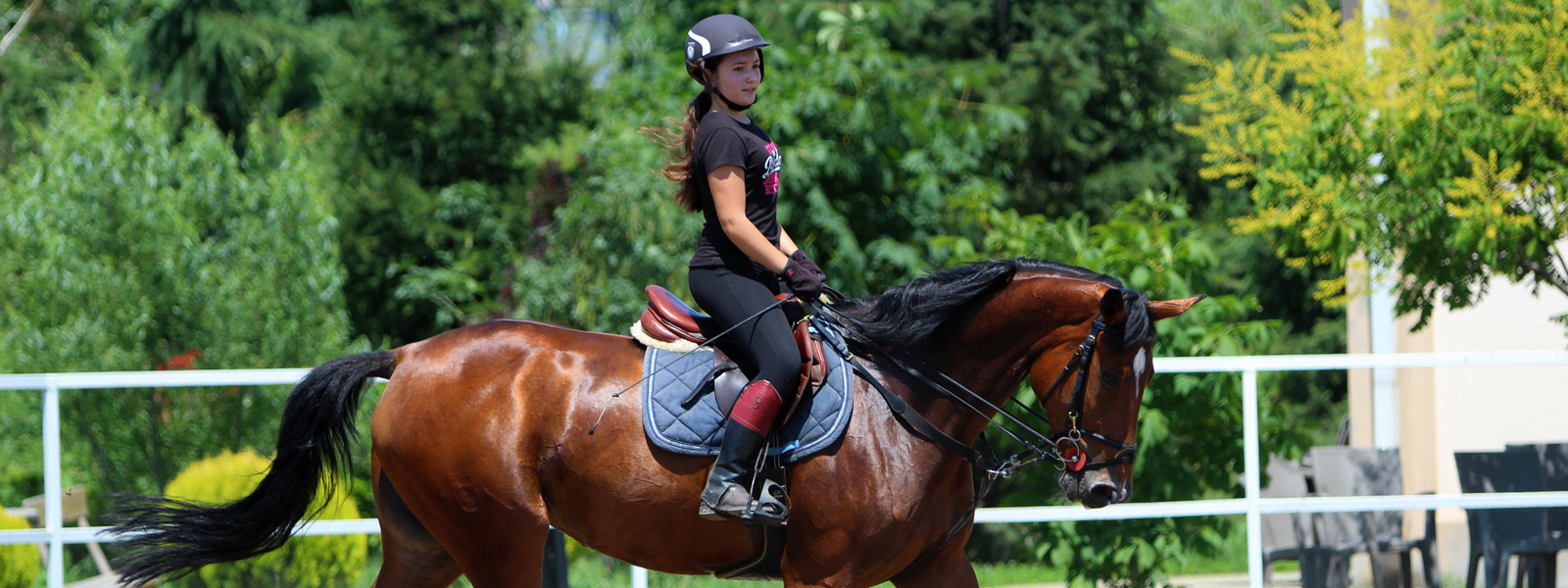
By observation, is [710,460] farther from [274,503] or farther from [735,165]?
[274,503]

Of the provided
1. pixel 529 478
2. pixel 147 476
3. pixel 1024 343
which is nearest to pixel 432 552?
pixel 529 478

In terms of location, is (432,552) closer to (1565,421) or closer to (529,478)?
(529,478)

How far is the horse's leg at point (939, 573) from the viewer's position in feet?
12.1

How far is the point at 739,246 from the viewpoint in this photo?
345 cm

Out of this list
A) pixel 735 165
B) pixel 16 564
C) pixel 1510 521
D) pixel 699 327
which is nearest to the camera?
pixel 735 165

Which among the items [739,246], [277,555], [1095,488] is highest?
[739,246]

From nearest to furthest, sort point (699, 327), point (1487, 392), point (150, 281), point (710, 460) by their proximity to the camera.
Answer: point (710, 460) → point (699, 327) → point (1487, 392) → point (150, 281)

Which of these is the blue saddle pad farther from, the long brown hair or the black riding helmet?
the black riding helmet

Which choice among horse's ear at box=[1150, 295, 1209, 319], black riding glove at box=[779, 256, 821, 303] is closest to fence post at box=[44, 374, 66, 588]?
black riding glove at box=[779, 256, 821, 303]

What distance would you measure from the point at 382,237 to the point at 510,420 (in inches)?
492

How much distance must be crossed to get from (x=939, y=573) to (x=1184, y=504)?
187 cm

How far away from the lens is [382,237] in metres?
15.4

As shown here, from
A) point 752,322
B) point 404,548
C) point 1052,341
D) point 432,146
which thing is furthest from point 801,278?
point 432,146

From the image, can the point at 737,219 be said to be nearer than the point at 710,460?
Yes
